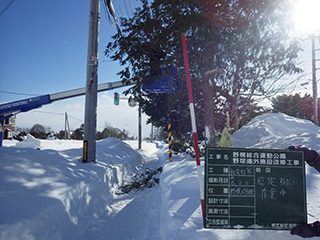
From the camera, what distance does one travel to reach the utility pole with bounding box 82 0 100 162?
23.8 feet

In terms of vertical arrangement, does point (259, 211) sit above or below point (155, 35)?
below

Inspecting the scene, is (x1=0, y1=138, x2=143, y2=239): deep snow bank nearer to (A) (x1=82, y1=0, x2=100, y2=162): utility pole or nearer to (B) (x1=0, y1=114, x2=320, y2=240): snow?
(B) (x1=0, y1=114, x2=320, y2=240): snow

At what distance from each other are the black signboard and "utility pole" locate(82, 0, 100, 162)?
5.64 m

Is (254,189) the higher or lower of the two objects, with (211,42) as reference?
lower

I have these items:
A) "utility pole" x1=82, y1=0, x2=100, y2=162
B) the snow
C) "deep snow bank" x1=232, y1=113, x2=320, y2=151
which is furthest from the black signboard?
"deep snow bank" x1=232, y1=113, x2=320, y2=151

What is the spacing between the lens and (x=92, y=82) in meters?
7.39

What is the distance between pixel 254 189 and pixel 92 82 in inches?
263

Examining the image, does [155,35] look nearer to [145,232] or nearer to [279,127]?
[145,232]

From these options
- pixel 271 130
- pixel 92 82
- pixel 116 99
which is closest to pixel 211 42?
pixel 92 82

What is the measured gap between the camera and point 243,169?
240 cm

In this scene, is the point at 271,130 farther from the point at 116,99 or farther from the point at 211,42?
the point at 116,99

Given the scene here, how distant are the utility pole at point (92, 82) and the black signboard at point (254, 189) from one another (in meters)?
5.64

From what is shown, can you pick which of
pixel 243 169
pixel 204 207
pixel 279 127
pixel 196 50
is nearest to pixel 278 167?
pixel 243 169

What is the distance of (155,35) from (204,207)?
5179 mm
